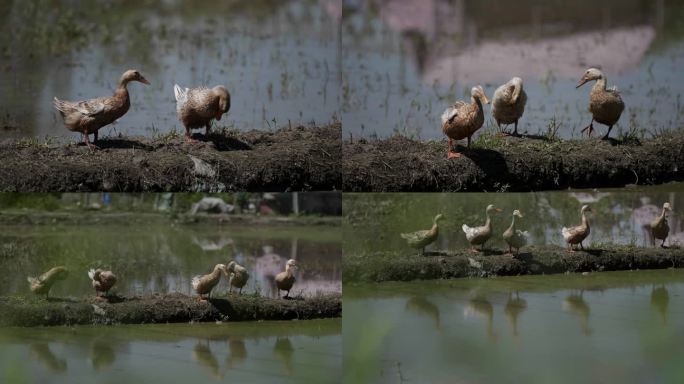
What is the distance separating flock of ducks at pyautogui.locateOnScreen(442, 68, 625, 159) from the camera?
441 centimetres

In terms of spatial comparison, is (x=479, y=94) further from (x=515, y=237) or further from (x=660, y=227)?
(x=660, y=227)

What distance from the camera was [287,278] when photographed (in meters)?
4.71

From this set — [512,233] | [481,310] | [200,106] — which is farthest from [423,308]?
[200,106]

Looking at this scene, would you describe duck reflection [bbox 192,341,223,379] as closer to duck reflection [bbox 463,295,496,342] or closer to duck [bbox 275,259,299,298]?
duck [bbox 275,259,299,298]

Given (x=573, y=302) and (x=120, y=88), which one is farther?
(x=573, y=302)

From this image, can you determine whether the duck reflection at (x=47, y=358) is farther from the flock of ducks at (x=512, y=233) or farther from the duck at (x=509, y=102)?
the duck at (x=509, y=102)

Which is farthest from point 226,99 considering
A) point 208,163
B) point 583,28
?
point 583,28

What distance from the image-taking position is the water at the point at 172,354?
436 centimetres

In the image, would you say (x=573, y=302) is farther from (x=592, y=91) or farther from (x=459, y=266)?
(x=592, y=91)

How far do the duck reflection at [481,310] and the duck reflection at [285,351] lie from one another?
850 mm

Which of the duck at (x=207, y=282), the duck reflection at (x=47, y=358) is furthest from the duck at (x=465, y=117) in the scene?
the duck reflection at (x=47, y=358)

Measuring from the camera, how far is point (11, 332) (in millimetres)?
4469

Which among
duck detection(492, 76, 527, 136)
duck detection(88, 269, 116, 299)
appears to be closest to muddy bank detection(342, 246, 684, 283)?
duck detection(492, 76, 527, 136)

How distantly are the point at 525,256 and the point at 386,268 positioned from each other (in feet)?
2.26
